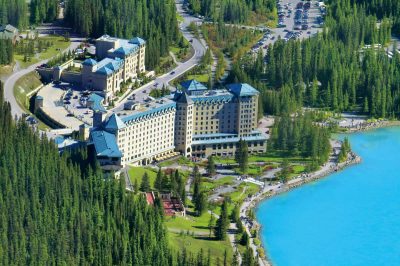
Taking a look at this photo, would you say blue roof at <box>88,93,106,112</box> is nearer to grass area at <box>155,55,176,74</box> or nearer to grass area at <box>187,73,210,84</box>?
grass area at <box>155,55,176,74</box>

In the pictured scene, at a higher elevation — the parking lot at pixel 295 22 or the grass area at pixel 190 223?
the parking lot at pixel 295 22

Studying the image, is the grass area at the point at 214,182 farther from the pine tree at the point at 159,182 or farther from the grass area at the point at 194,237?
the grass area at the point at 194,237

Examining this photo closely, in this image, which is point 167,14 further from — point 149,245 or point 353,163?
point 149,245

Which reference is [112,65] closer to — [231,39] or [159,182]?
[231,39]

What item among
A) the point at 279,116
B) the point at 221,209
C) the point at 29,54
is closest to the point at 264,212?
the point at 221,209

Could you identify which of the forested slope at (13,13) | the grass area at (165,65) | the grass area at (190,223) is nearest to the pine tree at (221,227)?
the grass area at (190,223)

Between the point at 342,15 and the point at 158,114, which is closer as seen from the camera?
the point at 158,114

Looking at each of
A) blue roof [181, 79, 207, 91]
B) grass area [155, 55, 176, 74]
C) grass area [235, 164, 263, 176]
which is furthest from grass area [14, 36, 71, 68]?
grass area [235, 164, 263, 176]
